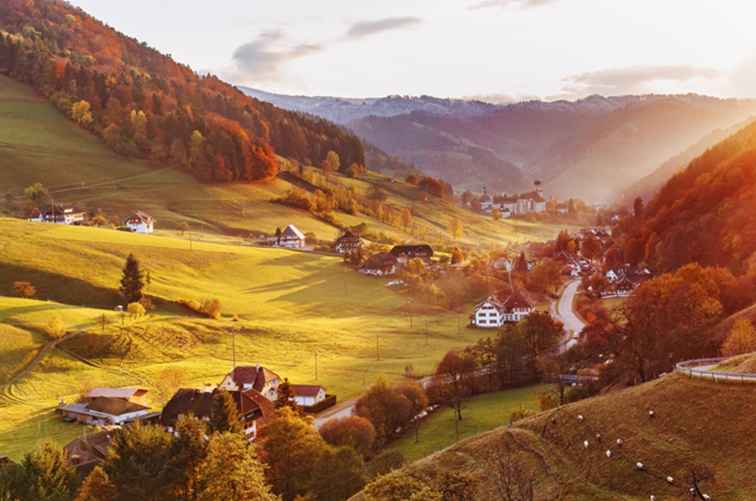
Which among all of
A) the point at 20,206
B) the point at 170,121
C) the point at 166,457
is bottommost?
the point at 166,457

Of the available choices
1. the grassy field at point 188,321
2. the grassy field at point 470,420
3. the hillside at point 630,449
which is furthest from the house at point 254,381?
the hillside at point 630,449

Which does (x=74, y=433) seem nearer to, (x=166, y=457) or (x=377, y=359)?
(x=166, y=457)

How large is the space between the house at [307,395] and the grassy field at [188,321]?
2.74 m

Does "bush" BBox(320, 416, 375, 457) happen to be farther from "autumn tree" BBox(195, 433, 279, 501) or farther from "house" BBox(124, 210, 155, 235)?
"house" BBox(124, 210, 155, 235)

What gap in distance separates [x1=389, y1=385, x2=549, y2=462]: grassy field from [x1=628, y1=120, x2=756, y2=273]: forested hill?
27.2m

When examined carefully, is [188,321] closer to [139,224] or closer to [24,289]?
[24,289]

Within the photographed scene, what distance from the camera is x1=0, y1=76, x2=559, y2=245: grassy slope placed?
150 metres

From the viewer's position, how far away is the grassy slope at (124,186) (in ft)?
493

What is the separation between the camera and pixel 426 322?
99312 mm

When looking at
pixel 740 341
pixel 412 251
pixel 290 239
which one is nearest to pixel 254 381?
pixel 740 341

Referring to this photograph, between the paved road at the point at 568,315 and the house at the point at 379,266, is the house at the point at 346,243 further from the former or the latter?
the paved road at the point at 568,315

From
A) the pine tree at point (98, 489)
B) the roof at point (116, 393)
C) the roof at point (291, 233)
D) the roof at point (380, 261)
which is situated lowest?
the roof at point (116, 393)

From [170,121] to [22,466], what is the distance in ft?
540

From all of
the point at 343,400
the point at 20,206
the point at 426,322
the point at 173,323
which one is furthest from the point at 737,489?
the point at 20,206
